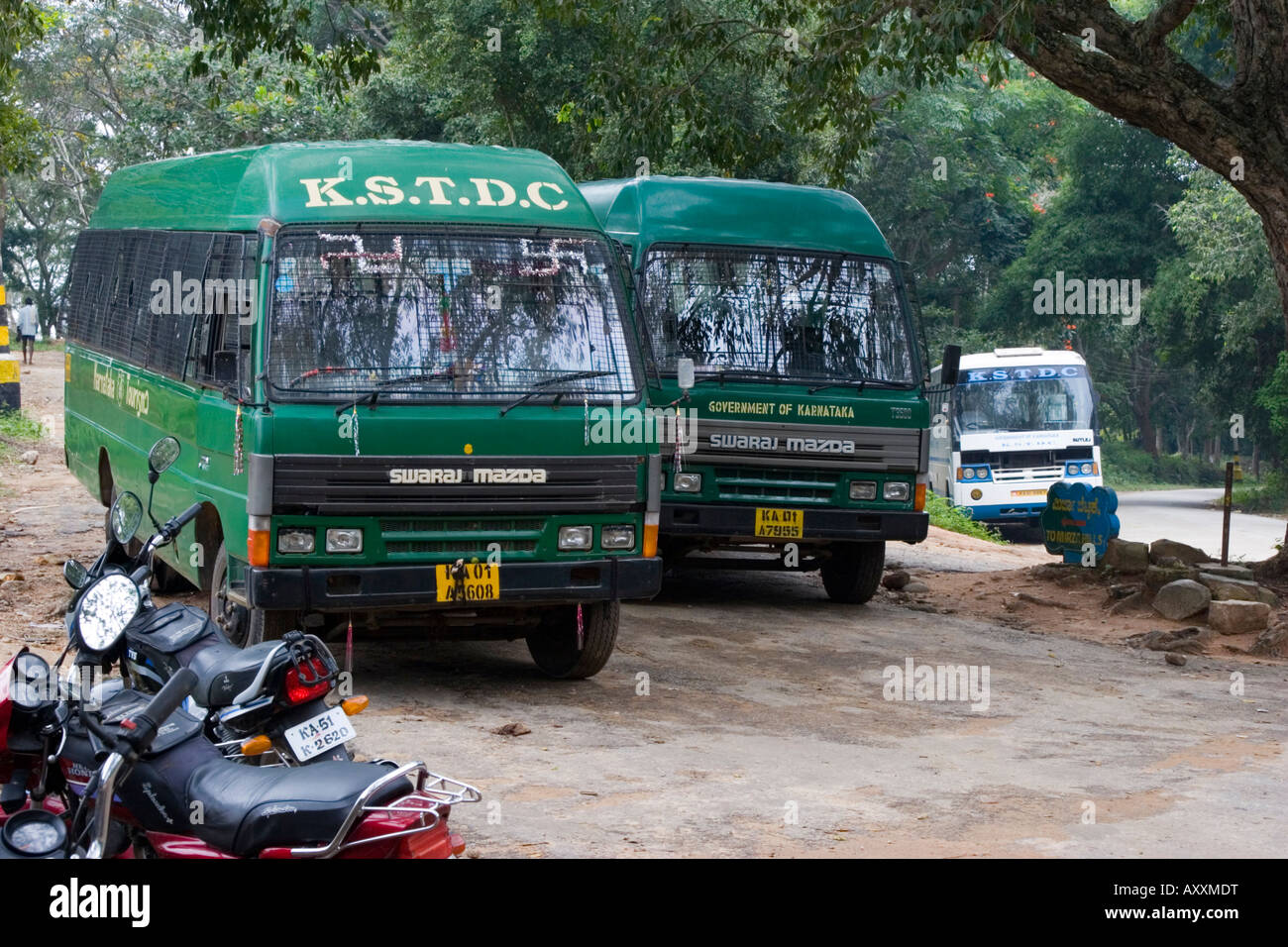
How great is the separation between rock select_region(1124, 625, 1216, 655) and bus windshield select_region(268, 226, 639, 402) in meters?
5.44

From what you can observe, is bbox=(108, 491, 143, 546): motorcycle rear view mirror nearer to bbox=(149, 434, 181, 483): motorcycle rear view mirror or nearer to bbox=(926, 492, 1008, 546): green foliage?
bbox=(149, 434, 181, 483): motorcycle rear view mirror

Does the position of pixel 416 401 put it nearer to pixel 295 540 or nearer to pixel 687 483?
pixel 295 540

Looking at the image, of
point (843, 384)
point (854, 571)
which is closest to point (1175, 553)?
point (854, 571)

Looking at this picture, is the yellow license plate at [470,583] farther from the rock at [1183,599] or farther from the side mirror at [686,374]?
the rock at [1183,599]

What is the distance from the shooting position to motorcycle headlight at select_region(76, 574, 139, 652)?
16.0ft

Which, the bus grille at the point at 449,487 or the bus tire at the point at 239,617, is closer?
the bus grille at the point at 449,487

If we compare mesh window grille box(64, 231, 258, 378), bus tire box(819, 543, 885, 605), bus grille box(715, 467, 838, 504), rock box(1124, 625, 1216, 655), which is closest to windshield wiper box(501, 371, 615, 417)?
mesh window grille box(64, 231, 258, 378)

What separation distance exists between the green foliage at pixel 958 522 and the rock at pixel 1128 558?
805 cm

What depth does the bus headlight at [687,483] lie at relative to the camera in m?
11.7

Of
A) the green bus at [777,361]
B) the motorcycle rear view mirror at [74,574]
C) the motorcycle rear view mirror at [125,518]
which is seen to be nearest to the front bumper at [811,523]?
the green bus at [777,361]

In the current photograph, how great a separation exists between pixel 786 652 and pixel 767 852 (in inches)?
190

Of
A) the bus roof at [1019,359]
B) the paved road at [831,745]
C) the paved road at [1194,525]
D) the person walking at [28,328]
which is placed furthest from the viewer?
the person walking at [28,328]

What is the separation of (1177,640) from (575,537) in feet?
18.5
